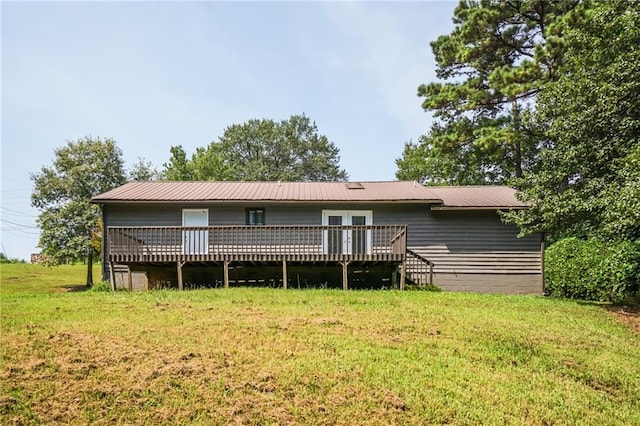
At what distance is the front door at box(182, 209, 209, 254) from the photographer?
12773mm

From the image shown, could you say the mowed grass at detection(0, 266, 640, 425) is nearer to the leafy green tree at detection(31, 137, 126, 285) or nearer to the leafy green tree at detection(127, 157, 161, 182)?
the leafy green tree at detection(31, 137, 126, 285)

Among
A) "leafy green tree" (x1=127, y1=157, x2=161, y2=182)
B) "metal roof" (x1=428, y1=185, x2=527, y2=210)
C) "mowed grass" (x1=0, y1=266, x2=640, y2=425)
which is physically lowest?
"mowed grass" (x1=0, y1=266, x2=640, y2=425)

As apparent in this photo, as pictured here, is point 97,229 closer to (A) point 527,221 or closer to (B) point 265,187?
(B) point 265,187

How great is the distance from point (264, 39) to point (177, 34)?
2458 millimetres

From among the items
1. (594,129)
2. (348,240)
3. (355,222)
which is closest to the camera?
(594,129)

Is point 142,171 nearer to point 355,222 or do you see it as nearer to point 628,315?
point 355,222

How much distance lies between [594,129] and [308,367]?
9868mm

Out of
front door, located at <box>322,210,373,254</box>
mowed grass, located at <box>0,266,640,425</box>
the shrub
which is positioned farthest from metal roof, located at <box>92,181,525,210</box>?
mowed grass, located at <box>0,266,640,425</box>

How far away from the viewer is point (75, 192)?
23078mm

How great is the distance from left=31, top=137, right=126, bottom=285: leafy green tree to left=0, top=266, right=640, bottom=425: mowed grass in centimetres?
1504

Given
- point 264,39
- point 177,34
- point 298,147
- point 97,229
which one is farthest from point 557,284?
point 298,147

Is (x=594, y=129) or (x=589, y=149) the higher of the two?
(x=594, y=129)

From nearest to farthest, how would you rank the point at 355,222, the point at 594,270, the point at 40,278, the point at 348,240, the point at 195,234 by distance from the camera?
the point at 594,270, the point at 348,240, the point at 195,234, the point at 355,222, the point at 40,278

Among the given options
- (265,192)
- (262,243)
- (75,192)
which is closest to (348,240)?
(262,243)
